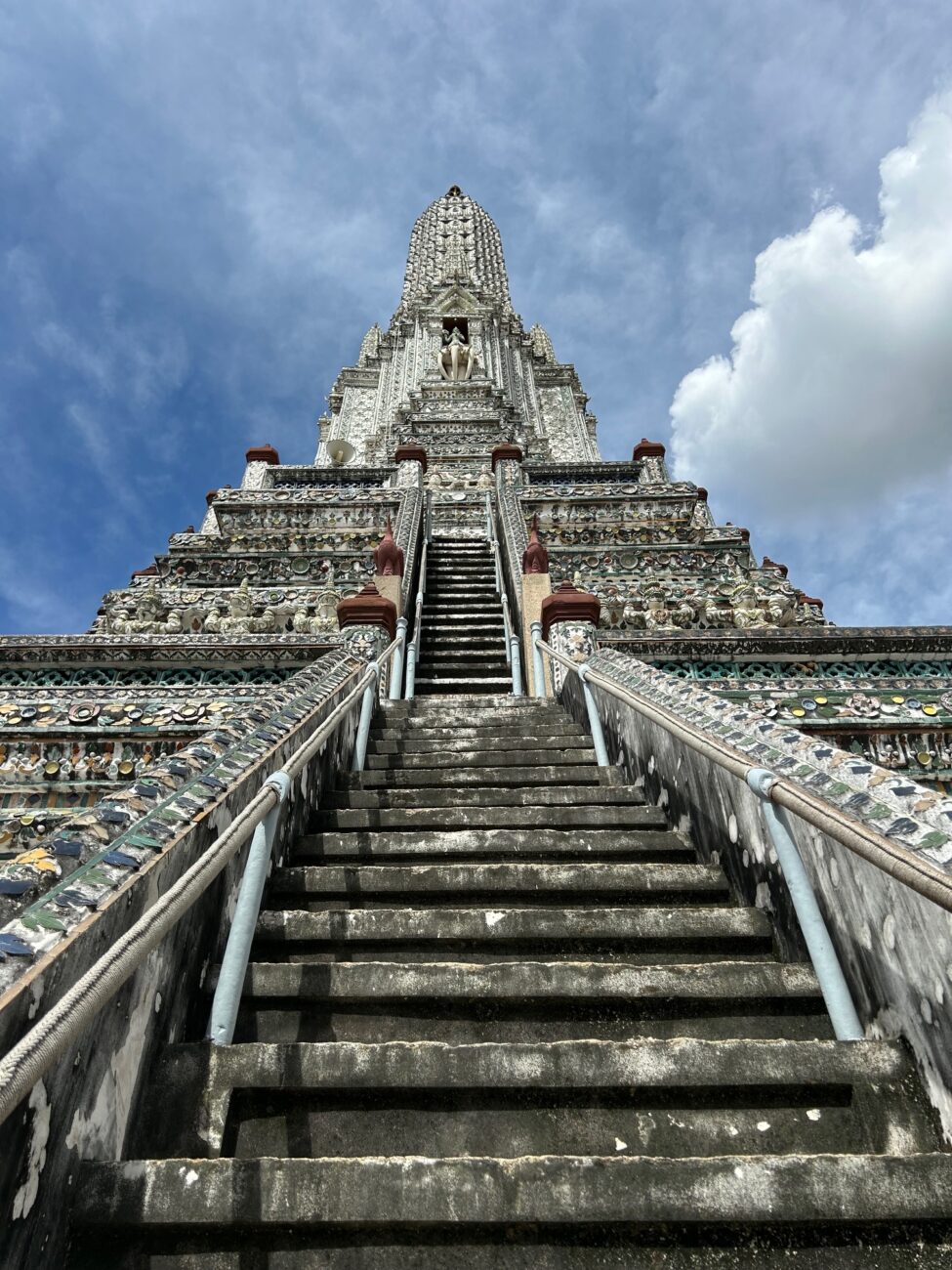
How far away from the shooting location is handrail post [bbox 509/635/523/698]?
7004mm

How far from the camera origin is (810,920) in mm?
2232

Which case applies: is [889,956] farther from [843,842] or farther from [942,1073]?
[843,842]

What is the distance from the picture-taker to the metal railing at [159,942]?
3.87 feet

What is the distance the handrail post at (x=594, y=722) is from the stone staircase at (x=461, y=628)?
2372 millimetres

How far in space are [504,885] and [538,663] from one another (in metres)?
3.98

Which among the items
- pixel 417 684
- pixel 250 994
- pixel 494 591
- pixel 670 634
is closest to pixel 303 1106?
pixel 250 994

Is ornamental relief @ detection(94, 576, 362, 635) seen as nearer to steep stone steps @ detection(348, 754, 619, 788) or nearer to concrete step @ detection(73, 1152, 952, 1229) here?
steep stone steps @ detection(348, 754, 619, 788)

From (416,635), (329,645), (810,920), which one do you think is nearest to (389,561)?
(416,635)

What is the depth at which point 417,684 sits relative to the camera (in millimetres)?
7359

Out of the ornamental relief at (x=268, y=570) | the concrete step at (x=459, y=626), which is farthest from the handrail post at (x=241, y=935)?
the ornamental relief at (x=268, y=570)

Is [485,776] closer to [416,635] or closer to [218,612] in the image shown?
[416,635]

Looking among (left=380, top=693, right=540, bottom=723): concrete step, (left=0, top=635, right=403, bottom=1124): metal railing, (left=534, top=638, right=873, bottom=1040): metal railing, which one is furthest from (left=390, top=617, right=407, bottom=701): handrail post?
(left=534, top=638, right=873, bottom=1040): metal railing

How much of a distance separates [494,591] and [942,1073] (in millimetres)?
8648

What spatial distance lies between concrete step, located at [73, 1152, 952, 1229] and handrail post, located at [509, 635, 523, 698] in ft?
17.2
